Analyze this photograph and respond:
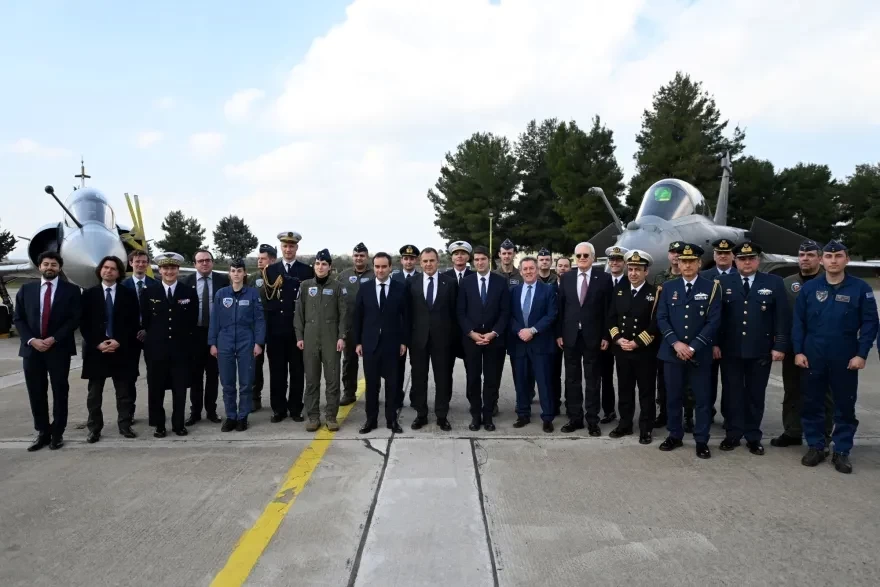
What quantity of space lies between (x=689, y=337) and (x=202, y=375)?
487 centimetres

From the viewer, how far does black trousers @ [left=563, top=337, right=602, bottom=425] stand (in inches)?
202

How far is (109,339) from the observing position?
5031mm

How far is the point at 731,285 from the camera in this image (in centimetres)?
474

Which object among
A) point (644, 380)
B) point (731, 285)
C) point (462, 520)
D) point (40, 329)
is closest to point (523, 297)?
point (644, 380)

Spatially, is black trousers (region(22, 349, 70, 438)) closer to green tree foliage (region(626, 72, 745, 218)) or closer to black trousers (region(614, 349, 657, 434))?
black trousers (region(614, 349, 657, 434))

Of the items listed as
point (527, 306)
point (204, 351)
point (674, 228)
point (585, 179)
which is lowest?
point (204, 351)

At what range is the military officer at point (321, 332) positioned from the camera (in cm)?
527

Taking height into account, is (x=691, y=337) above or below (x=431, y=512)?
above

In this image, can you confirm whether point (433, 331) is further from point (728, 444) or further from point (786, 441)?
point (786, 441)

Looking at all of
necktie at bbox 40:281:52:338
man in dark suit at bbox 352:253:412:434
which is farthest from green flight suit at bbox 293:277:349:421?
necktie at bbox 40:281:52:338

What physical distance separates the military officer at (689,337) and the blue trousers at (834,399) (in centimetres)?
74

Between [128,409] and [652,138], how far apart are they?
4231 centimetres

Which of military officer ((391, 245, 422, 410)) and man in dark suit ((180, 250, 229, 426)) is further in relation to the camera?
man in dark suit ((180, 250, 229, 426))

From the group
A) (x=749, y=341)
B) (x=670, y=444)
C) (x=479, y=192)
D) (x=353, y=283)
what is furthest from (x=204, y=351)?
(x=479, y=192)
